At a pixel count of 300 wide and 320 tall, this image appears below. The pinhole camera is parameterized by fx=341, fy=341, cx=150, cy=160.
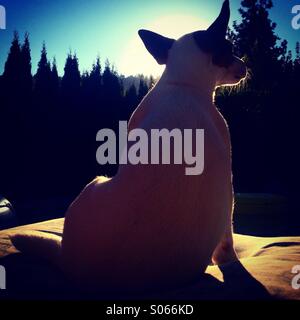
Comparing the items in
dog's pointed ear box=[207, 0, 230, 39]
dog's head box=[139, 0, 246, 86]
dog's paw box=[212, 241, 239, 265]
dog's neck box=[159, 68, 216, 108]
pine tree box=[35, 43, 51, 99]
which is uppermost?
pine tree box=[35, 43, 51, 99]

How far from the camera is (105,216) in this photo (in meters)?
2.01

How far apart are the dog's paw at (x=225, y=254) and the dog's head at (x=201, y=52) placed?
50.4 inches

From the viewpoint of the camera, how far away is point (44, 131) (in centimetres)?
1672

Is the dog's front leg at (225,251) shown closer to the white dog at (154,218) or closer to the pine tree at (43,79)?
the white dog at (154,218)

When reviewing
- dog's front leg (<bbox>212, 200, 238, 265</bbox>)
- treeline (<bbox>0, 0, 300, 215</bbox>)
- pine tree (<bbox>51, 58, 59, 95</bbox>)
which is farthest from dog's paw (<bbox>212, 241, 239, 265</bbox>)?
pine tree (<bbox>51, 58, 59, 95</bbox>)

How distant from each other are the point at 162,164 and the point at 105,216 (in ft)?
1.50

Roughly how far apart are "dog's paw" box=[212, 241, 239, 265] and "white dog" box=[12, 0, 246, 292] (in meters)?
0.39

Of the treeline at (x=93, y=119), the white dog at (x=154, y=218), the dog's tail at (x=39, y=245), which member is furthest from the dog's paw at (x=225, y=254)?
the treeline at (x=93, y=119)

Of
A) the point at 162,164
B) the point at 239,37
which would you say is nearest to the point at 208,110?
the point at 162,164

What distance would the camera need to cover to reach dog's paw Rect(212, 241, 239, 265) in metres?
2.62

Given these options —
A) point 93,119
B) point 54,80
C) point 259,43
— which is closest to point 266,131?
point 259,43

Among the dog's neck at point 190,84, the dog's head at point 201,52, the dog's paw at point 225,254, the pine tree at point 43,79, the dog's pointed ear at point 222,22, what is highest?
the pine tree at point 43,79

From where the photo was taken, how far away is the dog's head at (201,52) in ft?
8.23

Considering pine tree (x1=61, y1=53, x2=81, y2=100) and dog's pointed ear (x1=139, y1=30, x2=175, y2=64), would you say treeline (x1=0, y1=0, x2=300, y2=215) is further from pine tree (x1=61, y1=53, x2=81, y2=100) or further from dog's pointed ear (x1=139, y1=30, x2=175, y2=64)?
dog's pointed ear (x1=139, y1=30, x2=175, y2=64)
